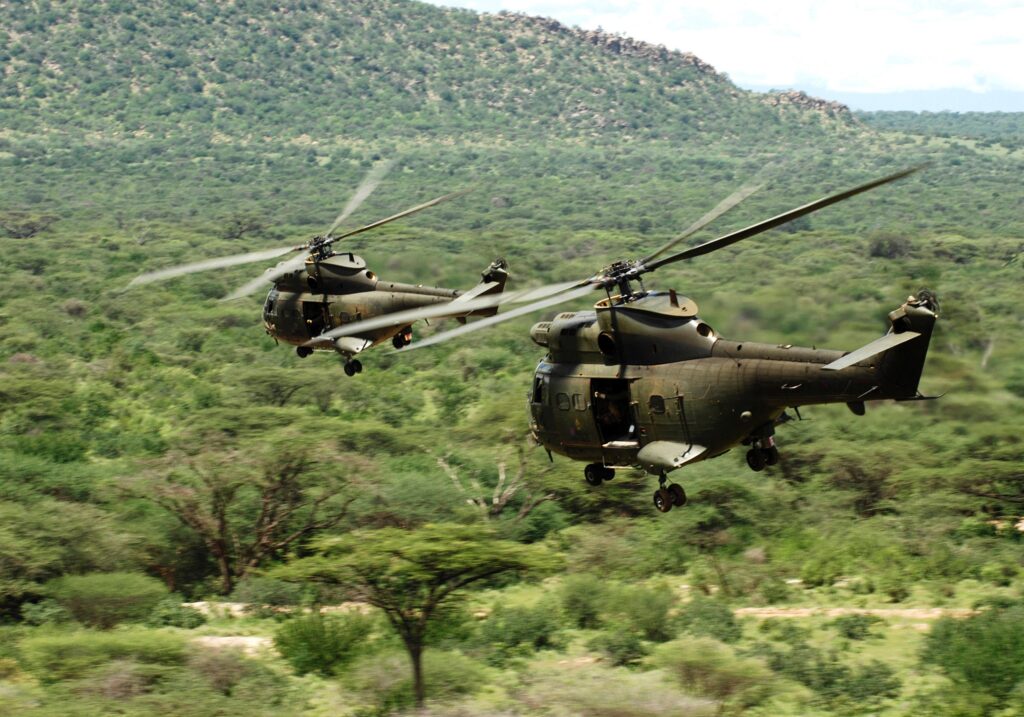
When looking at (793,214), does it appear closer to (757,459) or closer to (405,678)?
(757,459)

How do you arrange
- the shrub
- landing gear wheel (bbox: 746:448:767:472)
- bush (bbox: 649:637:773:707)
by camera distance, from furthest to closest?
1. the shrub
2. bush (bbox: 649:637:773:707)
3. landing gear wheel (bbox: 746:448:767:472)

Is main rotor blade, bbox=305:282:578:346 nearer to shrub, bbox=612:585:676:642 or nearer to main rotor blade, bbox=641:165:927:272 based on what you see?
main rotor blade, bbox=641:165:927:272

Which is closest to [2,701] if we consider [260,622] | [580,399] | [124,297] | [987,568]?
[260,622]

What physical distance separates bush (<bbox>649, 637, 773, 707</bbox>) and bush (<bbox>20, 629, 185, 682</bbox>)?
12.4 meters

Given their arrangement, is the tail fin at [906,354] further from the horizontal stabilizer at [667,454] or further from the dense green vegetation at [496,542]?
the dense green vegetation at [496,542]

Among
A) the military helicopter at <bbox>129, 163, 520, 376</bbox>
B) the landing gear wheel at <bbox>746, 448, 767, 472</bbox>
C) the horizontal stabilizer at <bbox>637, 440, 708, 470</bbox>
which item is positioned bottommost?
the landing gear wheel at <bbox>746, 448, 767, 472</bbox>

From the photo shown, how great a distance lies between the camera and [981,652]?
33.6 m

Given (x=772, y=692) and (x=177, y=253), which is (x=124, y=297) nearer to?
(x=177, y=253)

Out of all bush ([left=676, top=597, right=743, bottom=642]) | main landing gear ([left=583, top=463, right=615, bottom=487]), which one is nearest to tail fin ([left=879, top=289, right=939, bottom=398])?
main landing gear ([left=583, top=463, right=615, bottom=487])

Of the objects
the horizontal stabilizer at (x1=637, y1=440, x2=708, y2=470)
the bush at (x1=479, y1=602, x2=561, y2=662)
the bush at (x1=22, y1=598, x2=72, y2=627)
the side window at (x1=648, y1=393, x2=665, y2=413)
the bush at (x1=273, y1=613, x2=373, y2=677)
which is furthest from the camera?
the bush at (x1=22, y1=598, x2=72, y2=627)

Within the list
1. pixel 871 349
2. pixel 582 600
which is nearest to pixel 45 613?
pixel 582 600

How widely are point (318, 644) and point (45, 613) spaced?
29.0 ft

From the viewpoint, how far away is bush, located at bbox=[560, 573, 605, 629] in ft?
129

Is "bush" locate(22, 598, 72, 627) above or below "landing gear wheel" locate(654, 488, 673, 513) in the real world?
below
